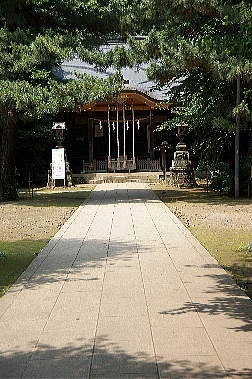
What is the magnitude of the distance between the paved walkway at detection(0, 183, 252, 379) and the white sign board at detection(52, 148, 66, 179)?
44.1 feet

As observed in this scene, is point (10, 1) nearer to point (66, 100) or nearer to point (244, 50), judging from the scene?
point (66, 100)

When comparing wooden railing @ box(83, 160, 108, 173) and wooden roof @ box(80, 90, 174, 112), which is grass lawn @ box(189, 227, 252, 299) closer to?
wooden roof @ box(80, 90, 174, 112)

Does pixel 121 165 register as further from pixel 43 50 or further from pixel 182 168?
pixel 43 50

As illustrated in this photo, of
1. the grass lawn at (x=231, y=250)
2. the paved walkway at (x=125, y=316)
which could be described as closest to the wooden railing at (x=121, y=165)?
the grass lawn at (x=231, y=250)

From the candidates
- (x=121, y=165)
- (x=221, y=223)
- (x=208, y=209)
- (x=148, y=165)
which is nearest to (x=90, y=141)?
(x=121, y=165)

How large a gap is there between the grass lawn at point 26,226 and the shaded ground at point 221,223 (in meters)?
2.82

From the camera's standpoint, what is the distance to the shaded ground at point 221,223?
7.04 metres

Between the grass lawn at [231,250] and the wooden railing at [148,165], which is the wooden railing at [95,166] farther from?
the grass lawn at [231,250]

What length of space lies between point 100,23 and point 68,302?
1222cm

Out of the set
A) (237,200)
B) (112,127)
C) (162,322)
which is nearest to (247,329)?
(162,322)

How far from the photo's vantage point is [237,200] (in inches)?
632

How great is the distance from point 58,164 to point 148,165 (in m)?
6.11

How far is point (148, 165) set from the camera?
1040 inches

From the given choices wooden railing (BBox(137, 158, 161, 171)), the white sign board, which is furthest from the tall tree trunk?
wooden railing (BBox(137, 158, 161, 171))
